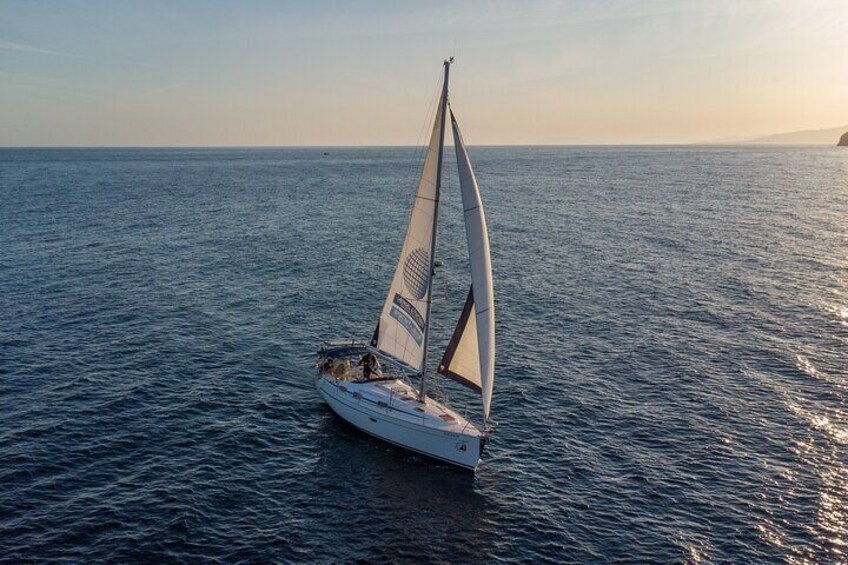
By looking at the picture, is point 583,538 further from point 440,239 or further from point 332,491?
point 440,239

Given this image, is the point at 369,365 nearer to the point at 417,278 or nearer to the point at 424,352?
the point at 424,352

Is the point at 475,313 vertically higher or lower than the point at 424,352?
higher

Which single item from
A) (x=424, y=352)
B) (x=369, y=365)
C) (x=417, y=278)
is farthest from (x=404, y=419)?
(x=417, y=278)

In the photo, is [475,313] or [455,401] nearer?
[475,313]

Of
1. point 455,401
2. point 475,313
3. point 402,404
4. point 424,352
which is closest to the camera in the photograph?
point 475,313

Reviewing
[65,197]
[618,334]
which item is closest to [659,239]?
[618,334]

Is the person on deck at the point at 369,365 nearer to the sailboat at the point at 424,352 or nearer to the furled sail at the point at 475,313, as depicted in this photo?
the sailboat at the point at 424,352

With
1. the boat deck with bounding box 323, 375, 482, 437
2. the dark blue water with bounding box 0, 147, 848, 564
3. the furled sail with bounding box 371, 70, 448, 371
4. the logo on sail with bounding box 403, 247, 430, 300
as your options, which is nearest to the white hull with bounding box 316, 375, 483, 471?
the boat deck with bounding box 323, 375, 482, 437

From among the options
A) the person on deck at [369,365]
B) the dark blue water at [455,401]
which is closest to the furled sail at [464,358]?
the dark blue water at [455,401]

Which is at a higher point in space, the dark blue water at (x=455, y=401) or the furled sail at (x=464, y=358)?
the furled sail at (x=464, y=358)
